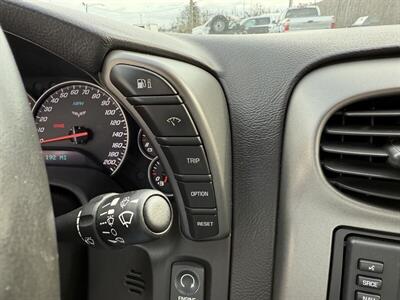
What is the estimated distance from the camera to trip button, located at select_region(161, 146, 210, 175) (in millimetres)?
1134

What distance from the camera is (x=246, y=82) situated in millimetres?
1256

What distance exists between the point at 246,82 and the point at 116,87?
329mm

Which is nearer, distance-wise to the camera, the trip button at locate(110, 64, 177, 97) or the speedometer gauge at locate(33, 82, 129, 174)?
the trip button at locate(110, 64, 177, 97)

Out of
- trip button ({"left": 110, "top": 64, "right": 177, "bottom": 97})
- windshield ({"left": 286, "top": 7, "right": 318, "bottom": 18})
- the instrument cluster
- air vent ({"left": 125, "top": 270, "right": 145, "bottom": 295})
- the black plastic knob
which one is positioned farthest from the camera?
windshield ({"left": 286, "top": 7, "right": 318, "bottom": 18})

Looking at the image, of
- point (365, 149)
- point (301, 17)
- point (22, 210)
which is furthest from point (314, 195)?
point (301, 17)

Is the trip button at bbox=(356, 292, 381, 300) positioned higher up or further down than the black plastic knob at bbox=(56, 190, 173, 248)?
further down

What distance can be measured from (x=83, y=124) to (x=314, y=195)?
2.42 ft

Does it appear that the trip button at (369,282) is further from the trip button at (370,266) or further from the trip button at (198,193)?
the trip button at (198,193)

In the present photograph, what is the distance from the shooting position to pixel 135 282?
1420 mm

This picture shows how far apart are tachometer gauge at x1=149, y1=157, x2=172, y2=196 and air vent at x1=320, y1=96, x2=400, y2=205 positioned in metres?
0.43

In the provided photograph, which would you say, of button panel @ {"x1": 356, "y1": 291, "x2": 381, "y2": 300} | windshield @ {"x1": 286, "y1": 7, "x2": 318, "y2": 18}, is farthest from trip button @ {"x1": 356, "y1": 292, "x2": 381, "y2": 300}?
windshield @ {"x1": 286, "y1": 7, "x2": 318, "y2": 18}

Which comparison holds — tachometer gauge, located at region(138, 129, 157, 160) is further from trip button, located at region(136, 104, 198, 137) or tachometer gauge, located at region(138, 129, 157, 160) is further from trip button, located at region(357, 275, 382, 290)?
trip button, located at region(357, 275, 382, 290)

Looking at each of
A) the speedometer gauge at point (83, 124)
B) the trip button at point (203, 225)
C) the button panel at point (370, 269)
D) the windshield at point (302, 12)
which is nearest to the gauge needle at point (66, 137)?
the speedometer gauge at point (83, 124)

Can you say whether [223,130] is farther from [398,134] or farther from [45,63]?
[45,63]
